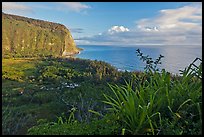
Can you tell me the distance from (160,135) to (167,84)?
57 centimetres

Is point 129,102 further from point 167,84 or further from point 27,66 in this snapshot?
point 27,66

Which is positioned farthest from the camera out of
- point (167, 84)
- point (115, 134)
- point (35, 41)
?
point (35, 41)

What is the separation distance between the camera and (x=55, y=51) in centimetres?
12788

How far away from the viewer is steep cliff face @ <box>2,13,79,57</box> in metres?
114

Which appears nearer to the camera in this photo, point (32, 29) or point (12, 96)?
point (12, 96)

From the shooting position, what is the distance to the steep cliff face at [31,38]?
114250mm

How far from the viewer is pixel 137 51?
295 centimetres

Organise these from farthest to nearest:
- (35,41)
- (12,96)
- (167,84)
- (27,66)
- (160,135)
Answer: (35,41) → (27,66) → (12,96) → (167,84) → (160,135)

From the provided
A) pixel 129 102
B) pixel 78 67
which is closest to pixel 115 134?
pixel 129 102

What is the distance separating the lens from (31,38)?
122 m

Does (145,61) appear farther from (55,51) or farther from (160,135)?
(55,51)

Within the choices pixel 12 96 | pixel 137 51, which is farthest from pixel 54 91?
pixel 137 51

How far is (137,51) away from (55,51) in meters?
127

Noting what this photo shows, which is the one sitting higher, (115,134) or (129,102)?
(129,102)
